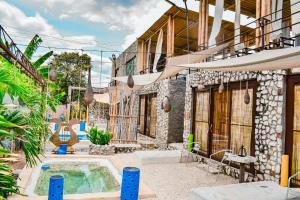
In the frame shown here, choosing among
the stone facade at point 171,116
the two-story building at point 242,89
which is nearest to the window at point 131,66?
the two-story building at point 242,89

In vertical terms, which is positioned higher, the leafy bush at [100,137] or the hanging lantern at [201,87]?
the hanging lantern at [201,87]

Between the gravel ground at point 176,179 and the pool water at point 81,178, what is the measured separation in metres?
0.94

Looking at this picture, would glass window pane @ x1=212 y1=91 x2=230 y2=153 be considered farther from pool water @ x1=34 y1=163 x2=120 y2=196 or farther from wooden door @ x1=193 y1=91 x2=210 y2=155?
pool water @ x1=34 y1=163 x2=120 y2=196

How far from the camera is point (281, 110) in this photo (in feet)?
20.0

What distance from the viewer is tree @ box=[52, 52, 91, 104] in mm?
26891

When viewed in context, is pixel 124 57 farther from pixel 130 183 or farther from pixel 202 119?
pixel 130 183

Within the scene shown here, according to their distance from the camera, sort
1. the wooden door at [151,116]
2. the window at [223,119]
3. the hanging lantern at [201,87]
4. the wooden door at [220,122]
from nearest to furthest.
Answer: the window at [223,119] < the wooden door at [220,122] < the hanging lantern at [201,87] < the wooden door at [151,116]

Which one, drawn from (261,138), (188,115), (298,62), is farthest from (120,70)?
(298,62)

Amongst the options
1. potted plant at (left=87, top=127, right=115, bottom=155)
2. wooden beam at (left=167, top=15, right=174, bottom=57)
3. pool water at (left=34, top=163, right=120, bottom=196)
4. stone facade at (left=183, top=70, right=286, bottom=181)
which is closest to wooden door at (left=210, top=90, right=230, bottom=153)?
stone facade at (left=183, top=70, right=286, bottom=181)

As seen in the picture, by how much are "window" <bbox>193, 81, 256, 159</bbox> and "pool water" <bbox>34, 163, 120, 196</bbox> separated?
3423mm

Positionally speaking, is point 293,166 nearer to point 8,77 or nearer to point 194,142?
point 194,142

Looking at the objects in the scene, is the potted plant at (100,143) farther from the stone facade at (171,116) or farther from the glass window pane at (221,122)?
the glass window pane at (221,122)

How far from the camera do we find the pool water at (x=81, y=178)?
6827 mm

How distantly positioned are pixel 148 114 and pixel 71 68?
50.9 ft
